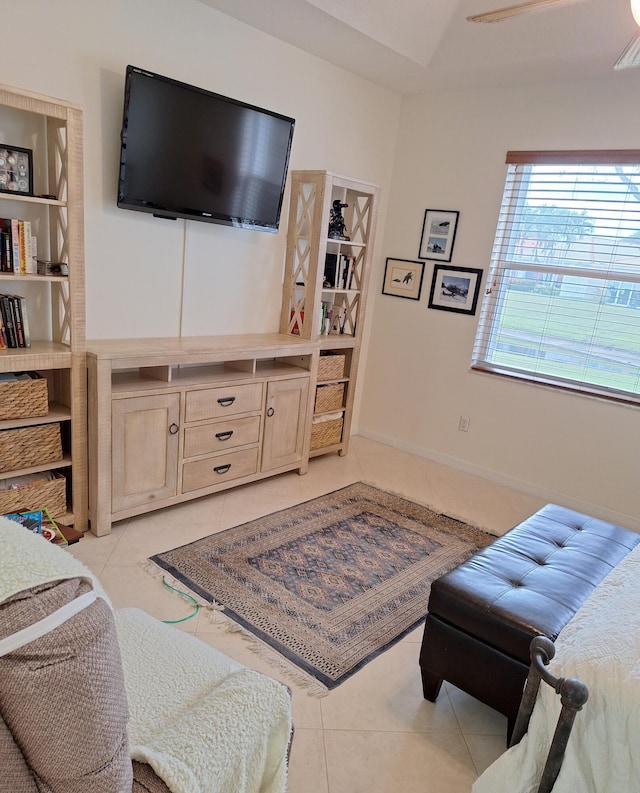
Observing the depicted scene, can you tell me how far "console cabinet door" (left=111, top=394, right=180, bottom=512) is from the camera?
2670 millimetres

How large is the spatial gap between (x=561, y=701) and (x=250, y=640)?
4.04ft

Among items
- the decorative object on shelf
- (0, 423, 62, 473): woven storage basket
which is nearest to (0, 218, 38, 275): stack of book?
(0, 423, 62, 473): woven storage basket

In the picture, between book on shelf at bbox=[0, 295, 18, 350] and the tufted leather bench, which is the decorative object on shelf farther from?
the tufted leather bench

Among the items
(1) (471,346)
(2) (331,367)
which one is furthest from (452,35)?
(2) (331,367)

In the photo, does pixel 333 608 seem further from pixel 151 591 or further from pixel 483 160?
pixel 483 160

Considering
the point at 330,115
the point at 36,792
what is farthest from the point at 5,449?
the point at 330,115

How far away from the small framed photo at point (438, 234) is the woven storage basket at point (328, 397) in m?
1.21

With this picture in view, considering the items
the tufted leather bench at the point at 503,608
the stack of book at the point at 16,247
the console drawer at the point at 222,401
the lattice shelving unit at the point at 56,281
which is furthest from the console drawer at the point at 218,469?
the tufted leather bench at the point at 503,608

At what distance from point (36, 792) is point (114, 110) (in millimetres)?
2808

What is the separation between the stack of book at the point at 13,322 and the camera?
7.98 feet

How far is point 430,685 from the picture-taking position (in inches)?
76.5

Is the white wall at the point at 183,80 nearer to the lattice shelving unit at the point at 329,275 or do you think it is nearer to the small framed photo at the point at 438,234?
the lattice shelving unit at the point at 329,275

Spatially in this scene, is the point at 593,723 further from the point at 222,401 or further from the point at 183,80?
the point at 183,80

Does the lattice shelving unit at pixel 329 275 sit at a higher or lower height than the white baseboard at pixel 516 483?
higher
